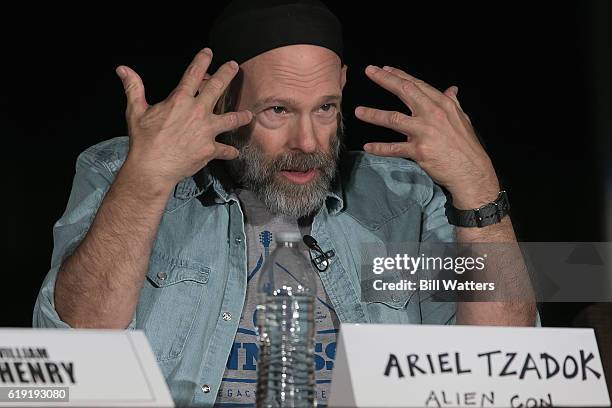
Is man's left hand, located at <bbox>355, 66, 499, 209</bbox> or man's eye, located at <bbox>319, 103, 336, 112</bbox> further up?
man's eye, located at <bbox>319, 103, 336, 112</bbox>

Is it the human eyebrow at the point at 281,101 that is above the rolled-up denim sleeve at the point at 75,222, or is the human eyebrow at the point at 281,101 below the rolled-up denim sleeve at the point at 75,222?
above

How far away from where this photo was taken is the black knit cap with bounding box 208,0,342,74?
1.96 meters

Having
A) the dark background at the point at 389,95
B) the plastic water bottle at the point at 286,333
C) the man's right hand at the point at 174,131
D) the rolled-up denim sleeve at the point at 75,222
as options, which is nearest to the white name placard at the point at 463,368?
the plastic water bottle at the point at 286,333

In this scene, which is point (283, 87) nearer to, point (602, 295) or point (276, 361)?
point (276, 361)

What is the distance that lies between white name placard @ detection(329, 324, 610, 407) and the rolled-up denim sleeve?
66 cm

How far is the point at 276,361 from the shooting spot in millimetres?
1314

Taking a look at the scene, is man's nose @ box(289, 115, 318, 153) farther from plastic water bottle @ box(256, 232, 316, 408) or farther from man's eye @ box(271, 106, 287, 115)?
plastic water bottle @ box(256, 232, 316, 408)

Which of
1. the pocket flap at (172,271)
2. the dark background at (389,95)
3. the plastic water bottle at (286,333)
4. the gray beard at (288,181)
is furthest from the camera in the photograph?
the dark background at (389,95)

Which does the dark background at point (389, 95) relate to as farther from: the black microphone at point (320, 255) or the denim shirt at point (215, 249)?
the black microphone at point (320, 255)

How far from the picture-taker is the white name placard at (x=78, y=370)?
104 cm

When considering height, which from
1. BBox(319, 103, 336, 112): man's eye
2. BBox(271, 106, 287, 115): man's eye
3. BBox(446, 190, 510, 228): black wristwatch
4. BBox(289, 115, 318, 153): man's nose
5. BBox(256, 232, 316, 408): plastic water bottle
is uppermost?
BBox(319, 103, 336, 112): man's eye

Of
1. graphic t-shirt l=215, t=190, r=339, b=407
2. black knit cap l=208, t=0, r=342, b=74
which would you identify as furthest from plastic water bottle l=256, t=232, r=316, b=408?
black knit cap l=208, t=0, r=342, b=74

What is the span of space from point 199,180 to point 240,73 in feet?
0.81

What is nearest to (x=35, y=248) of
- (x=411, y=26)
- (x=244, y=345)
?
(x=244, y=345)
